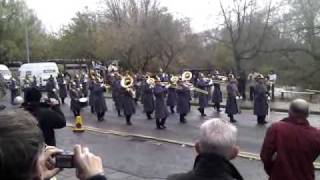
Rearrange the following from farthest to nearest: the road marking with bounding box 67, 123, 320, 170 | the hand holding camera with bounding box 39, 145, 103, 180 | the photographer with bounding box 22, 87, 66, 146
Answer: the road marking with bounding box 67, 123, 320, 170, the photographer with bounding box 22, 87, 66, 146, the hand holding camera with bounding box 39, 145, 103, 180

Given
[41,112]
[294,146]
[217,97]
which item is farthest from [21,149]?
[217,97]

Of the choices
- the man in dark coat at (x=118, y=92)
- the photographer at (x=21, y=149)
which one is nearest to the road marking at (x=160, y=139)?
the man in dark coat at (x=118, y=92)

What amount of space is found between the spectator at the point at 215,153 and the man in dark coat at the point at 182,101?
13926 mm

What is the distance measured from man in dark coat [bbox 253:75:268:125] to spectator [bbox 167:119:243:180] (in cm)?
1342

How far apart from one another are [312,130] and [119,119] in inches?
560

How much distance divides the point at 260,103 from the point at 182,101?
2556 mm

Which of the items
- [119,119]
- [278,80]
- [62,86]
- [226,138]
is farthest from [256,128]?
[278,80]

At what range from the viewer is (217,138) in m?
3.03

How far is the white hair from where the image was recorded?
2.99m

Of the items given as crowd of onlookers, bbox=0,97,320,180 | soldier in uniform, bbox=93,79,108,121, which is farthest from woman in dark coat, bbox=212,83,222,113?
crowd of onlookers, bbox=0,97,320,180

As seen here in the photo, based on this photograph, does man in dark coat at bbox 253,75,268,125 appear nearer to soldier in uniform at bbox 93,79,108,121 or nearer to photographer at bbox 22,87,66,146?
soldier in uniform at bbox 93,79,108,121

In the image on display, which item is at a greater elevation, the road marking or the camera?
the camera

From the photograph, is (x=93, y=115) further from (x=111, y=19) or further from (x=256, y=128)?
(x=111, y=19)

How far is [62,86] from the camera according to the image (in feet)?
90.9
